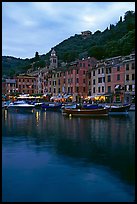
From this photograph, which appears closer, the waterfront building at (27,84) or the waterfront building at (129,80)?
the waterfront building at (129,80)

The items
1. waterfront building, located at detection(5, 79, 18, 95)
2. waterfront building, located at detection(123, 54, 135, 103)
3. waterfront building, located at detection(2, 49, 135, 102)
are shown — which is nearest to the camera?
waterfront building, located at detection(123, 54, 135, 103)

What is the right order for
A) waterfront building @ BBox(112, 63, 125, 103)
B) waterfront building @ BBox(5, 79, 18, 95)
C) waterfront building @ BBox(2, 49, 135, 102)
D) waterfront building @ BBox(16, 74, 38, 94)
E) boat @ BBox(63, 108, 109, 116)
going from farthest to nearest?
waterfront building @ BBox(16, 74, 38, 94)
waterfront building @ BBox(5, 79, 18, 95)
waterfront building @ BBox(112, 63, 125, 103)
waterfront building @ BBox(2, 49, 135, 102)
boat @ BBox(63, 108, 109, 116)

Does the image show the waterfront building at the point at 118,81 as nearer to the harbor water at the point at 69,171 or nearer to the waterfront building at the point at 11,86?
the harbor water at the point at 69,171

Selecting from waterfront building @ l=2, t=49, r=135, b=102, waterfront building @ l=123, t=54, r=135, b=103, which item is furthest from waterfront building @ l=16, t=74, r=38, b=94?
waterfront building @ l=123, t=54, r=135, b=103

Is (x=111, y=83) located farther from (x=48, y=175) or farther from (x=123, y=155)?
(x=48, y=175)

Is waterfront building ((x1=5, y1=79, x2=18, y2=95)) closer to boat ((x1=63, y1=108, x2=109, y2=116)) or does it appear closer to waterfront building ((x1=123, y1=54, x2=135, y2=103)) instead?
A: waterfront building ((x1=123, y1=54, x2=135, y2=103))

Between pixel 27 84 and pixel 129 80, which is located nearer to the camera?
pixel 129 80

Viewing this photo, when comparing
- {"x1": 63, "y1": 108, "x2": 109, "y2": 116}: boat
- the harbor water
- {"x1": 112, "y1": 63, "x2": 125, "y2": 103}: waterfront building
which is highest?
{"x1": 112, "y1": 63, "x2": 125, "y2": 103}: waterfront building

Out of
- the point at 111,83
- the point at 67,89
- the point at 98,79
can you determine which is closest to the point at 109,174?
the point at 111,83

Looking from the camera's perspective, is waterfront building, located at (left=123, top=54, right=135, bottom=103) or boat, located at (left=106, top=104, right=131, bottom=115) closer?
boat, located at (left=106, top=104, right=131, bottom=115)

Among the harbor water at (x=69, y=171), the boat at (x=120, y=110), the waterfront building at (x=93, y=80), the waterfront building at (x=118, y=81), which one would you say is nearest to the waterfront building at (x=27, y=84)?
the waterfront building at (x=93, y=80)

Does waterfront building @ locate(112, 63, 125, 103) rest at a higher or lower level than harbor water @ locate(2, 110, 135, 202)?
higher

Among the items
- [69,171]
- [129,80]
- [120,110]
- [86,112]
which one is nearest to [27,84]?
[129,80]

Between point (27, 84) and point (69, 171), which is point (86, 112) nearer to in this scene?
point (69, 171)
